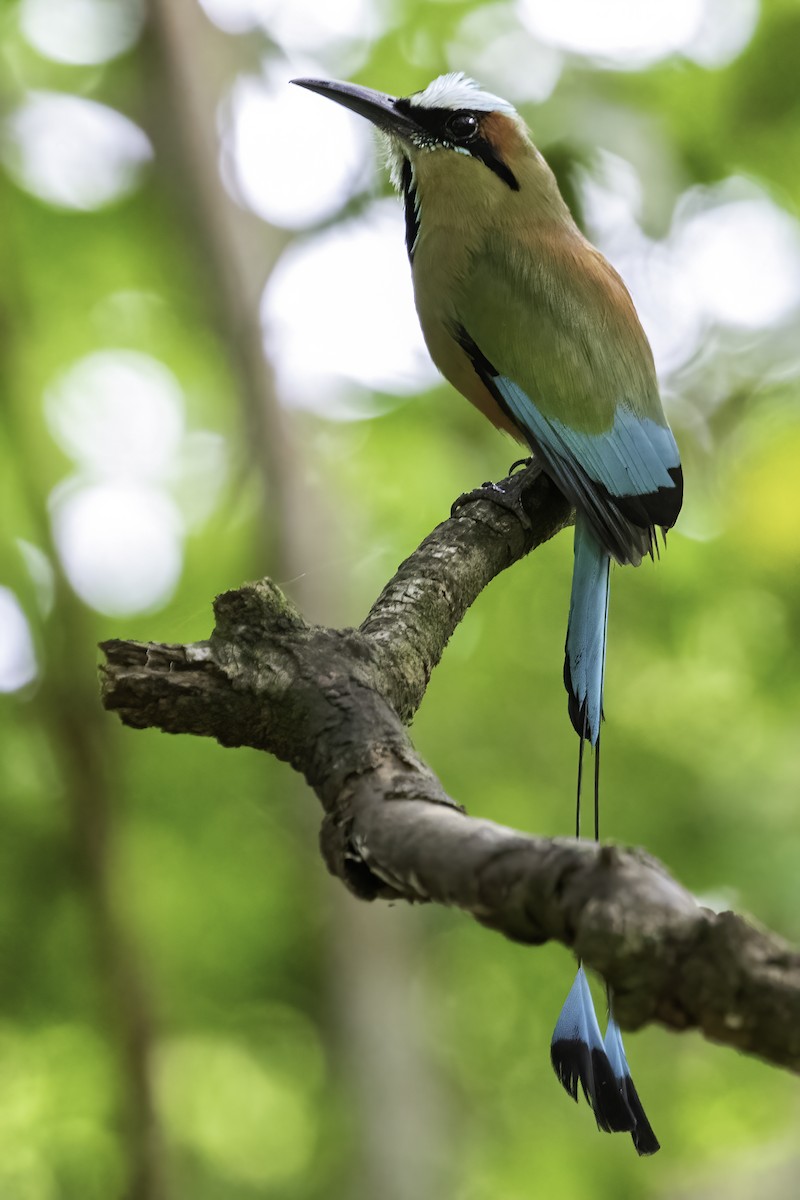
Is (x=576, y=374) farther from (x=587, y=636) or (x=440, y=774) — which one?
(x=440, y=774)

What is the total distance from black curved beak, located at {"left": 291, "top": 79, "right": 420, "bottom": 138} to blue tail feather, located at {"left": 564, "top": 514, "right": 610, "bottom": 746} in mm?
1523

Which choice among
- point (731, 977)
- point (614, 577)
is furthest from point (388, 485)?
point (731, 977)

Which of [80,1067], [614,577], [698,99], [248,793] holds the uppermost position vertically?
[698,99]

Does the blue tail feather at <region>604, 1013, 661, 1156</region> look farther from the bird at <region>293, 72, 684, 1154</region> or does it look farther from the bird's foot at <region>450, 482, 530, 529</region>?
the bird's foot at <region>450, 482, 530, 529</region>

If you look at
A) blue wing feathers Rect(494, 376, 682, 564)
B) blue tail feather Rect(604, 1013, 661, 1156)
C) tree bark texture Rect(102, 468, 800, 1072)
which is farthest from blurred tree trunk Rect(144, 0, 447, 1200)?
blue tail feather Rect(604, 1013, 661, 1156)

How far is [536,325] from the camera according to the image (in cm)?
357

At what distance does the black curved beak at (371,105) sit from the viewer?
12.8 feet

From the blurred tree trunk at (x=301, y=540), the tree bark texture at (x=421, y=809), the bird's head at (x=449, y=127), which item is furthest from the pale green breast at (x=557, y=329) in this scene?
the blurred tree trunk at (x=301, y=540)

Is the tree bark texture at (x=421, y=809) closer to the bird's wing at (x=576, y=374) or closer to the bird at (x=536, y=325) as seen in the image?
the bird at (x=536, y=325)

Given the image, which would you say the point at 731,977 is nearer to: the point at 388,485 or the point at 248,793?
the point at 248,793

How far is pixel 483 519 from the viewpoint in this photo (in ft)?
9.65

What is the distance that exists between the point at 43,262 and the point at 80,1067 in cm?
348

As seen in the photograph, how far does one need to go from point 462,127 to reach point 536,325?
0.80 meters

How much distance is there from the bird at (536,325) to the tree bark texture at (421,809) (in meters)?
0.41
